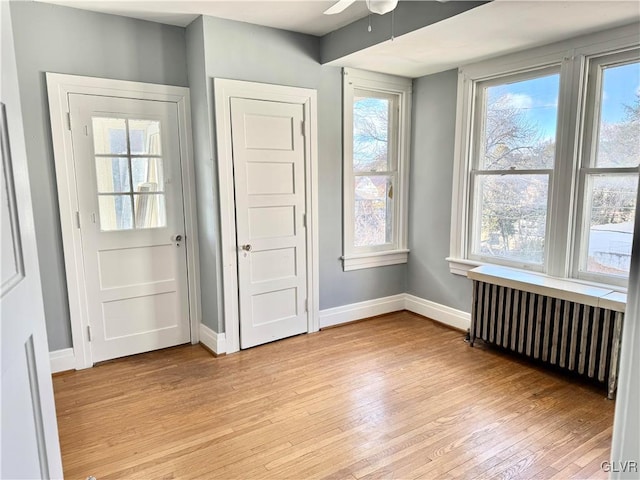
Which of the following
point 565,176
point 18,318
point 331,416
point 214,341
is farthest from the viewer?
point 214,341

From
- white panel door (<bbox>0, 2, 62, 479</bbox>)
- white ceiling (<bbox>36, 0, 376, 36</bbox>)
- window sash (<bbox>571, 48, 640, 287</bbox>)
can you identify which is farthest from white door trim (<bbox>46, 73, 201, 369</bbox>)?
window sash (<bbox>571, 48, 640, 287</bbox>)

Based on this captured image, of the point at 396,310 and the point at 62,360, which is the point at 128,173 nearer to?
the point at 62,360

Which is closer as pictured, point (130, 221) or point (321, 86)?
point (130, 221)

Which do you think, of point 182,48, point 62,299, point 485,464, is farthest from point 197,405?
point 182,48

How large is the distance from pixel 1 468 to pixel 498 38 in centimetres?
333

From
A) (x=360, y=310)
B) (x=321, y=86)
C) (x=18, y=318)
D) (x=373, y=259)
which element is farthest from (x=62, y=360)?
(x=321, y=86)

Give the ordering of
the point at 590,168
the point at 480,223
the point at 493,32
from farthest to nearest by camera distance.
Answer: the point at 480,223, the point at 590,168, the point at 493,32

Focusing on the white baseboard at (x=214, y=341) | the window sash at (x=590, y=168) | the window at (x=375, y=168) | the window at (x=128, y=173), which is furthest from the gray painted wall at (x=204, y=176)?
the window sash at (x=590, y=168)

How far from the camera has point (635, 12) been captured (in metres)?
2.40

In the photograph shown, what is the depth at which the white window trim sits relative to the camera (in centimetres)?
276

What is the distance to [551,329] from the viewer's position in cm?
295

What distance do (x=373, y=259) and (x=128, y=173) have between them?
2294 mm

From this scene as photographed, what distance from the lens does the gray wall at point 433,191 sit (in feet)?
12.5

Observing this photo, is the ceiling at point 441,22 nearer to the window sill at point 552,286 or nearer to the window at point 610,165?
the window at point 610,165
